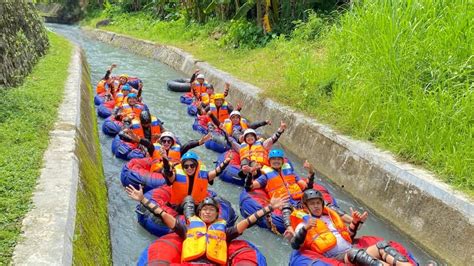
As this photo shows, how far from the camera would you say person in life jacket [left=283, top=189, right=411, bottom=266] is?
17.7 feet

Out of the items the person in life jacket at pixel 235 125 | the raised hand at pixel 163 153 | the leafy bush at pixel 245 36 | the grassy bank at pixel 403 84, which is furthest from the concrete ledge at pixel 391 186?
the leafy bush at pixel 245 36

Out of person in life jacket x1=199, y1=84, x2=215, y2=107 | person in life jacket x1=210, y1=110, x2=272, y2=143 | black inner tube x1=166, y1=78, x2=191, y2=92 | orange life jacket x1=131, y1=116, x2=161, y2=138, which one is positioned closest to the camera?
orange life jacket x1=131, y1=116, x2=161, y2=138

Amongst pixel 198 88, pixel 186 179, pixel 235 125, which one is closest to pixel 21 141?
pixel 186 179

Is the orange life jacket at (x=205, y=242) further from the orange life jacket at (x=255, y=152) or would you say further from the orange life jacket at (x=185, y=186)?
the orange life jacket at (x=255, y=152)

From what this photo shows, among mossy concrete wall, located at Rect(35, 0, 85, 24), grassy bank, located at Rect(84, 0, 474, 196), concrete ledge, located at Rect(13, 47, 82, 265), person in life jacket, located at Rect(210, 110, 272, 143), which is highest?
grassy bank, located at Rect(84, 0, 474, 196)

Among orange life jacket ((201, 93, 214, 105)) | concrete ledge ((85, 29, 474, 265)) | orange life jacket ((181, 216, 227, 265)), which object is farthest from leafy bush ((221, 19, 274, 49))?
orange life jacket ((181, 216, 227, 265))

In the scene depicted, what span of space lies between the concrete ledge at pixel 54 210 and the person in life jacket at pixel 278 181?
294 cm

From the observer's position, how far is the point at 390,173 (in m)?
7.45

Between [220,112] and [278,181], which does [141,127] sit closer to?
[220,112]

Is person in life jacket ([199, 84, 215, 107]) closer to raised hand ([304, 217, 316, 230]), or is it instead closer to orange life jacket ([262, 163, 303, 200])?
orange life jacket ([262, 163, 303, 200])

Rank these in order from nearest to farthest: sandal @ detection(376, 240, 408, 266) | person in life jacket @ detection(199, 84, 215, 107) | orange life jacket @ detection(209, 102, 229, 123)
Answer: sandal @ detection(376, 240, 408, 266) → orange life jacket @ detection(209, 102, 229, 123) → person in life jacket @ detection(199, 84, 215, 107)

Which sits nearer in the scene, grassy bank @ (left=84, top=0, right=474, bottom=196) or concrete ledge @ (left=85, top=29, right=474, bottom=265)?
concrete ledge @ (left=85, top=29, right=474, bottom=265)

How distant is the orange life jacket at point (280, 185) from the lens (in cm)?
780

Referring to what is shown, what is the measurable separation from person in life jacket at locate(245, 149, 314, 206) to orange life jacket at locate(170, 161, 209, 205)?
89 centimetres
